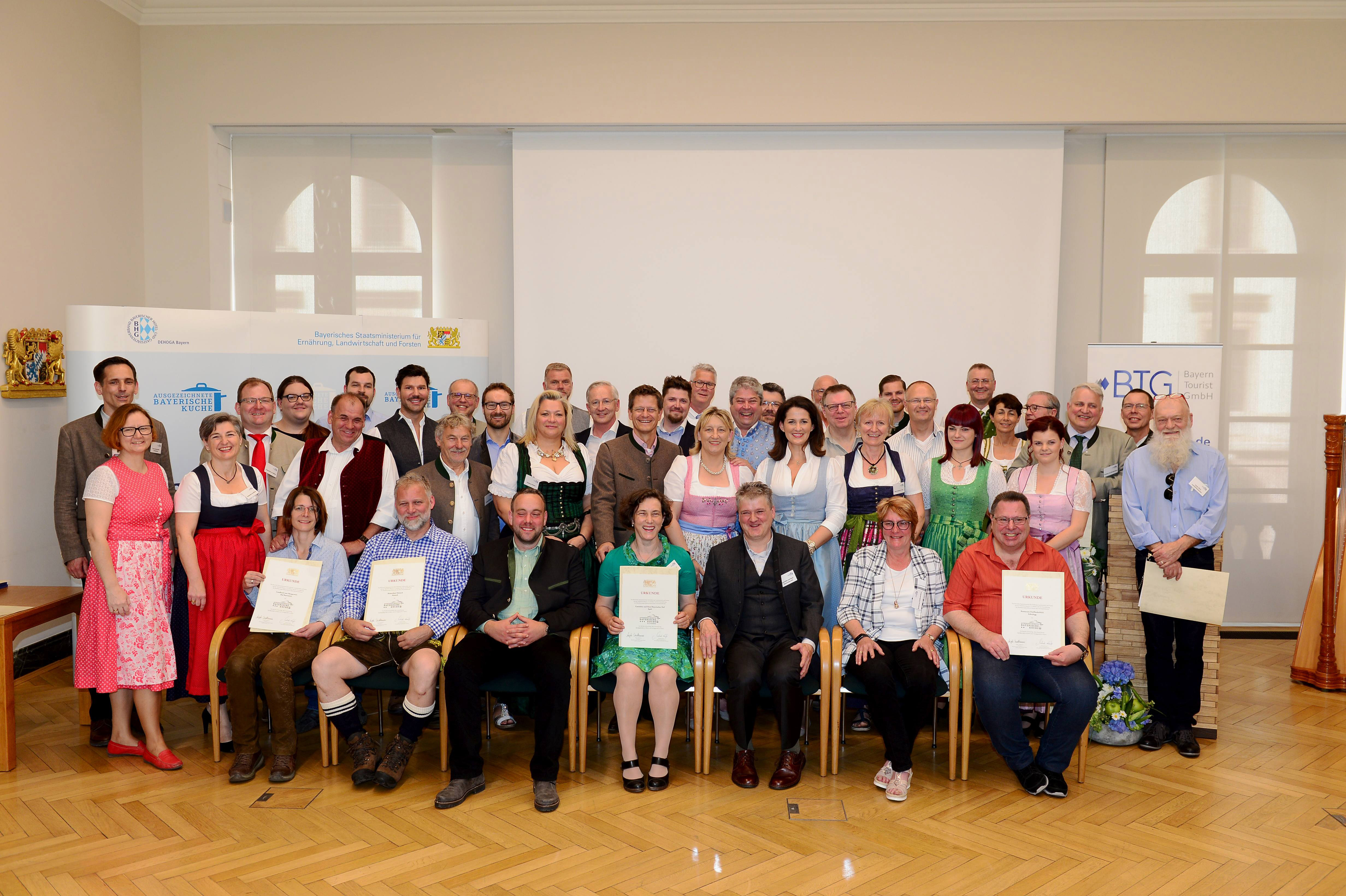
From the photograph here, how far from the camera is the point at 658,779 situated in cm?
382

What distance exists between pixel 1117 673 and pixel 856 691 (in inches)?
59.2

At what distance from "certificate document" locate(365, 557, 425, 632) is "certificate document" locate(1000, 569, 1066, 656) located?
98.4 inches

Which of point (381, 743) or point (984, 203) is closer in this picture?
point (381, 743)

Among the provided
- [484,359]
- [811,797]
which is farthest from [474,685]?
[484,359]

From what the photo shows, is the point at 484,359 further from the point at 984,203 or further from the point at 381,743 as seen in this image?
the point at 984,203

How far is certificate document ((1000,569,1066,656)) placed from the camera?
3812 mm

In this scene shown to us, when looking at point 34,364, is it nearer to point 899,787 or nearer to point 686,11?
point 686,11

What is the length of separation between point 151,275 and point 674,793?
5761 millimetres

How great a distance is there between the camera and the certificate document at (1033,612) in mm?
3812

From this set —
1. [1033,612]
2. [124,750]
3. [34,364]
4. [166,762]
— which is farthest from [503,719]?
[34,364]

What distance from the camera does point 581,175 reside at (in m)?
6.83

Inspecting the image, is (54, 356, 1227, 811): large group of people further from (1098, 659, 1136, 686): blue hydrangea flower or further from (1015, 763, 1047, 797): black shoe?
(1098, 659, 1136, 686): blue hydrangea flower

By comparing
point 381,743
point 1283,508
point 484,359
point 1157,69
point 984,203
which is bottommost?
point 381,743

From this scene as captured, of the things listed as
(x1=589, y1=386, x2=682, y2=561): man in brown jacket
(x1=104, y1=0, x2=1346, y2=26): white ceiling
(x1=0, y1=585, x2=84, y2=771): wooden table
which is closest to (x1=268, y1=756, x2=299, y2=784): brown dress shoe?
(x1=0, y1=585, x2=84, y2=771): wooden table
